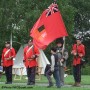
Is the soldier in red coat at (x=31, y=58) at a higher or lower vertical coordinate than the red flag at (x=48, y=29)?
lower

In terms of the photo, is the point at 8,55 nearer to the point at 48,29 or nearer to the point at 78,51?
the point at 48,29

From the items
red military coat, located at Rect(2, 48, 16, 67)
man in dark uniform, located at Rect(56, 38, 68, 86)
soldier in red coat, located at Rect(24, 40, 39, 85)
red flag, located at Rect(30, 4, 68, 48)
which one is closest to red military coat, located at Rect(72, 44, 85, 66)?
man in dark uniform, located at Rect(56, 38, 68, 86)

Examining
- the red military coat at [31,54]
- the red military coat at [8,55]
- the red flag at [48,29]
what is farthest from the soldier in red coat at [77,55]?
the red military coat at [8,55]

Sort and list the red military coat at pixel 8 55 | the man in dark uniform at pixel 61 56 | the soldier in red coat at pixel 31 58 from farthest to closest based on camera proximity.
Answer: the red military coat at pixel 8 55, the soldier in red coat at pixel 31 58, the man in dark uniform at pixel 61 56

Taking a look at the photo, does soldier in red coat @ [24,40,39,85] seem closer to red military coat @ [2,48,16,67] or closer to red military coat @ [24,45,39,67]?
red military coat @ [24,45,39,67]

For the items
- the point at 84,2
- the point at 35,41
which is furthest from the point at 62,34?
the point at 84,2

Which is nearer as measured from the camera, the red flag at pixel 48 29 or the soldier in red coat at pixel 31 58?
the red flag at pixel 48 29

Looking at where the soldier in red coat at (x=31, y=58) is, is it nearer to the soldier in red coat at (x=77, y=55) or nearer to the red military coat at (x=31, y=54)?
the red military coat at (x=31, y=54)

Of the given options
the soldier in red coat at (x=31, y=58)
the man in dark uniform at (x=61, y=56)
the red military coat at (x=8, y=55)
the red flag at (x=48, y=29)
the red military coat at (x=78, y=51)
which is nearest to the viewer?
the red flag at (x=48, y=29)

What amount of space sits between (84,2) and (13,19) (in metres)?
27.4

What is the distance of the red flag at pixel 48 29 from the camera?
62.0 feet

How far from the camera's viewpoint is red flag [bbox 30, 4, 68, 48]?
18.9 meters

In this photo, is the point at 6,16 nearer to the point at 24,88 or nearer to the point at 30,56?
the point at 30,56

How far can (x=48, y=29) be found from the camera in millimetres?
19141
